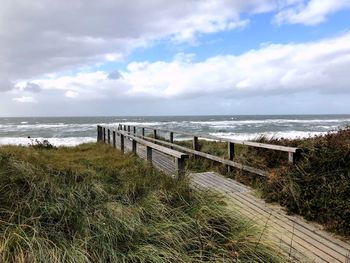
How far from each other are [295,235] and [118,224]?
2.20 meters

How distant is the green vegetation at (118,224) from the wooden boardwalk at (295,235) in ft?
1.57

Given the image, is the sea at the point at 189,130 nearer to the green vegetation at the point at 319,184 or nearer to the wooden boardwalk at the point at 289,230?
the green vegetation at the point at 319,184

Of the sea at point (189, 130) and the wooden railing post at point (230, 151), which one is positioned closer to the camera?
the wooden railing post at point (230, 151)

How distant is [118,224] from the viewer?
153 inches

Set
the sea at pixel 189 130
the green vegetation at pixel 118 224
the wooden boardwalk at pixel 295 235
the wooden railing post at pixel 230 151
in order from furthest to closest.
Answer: the sea at pixel 189 130 → the wooden railing post at pixel 230 151 → the wooden boardwalk at pixel 295 235 → the green vegetation at pixel 118 224

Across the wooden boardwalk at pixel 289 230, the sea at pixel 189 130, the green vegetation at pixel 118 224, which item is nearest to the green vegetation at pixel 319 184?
the wooden boardwalk at pixel 289 230

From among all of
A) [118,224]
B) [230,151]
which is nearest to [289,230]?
[118,224]

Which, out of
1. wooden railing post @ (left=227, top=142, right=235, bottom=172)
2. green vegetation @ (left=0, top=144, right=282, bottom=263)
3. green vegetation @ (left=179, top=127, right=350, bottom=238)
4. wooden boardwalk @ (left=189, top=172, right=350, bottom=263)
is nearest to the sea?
wooden railing post @ (left=227, top=142, right=235, bottom=172)

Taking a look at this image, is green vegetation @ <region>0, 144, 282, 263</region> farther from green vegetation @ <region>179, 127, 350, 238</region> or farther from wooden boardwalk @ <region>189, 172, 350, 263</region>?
green vegetation @ <region>179, 127, 350, 238</region>

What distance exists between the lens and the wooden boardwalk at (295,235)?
13.0 ft

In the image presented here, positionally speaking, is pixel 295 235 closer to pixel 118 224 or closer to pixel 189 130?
pixel 118 224

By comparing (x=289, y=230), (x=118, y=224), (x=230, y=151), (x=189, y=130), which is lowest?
(x=189, y=130)

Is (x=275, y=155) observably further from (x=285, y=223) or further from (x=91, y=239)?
(x=91, y=239)

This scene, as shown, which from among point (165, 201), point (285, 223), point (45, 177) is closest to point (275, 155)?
point (285, 223)
